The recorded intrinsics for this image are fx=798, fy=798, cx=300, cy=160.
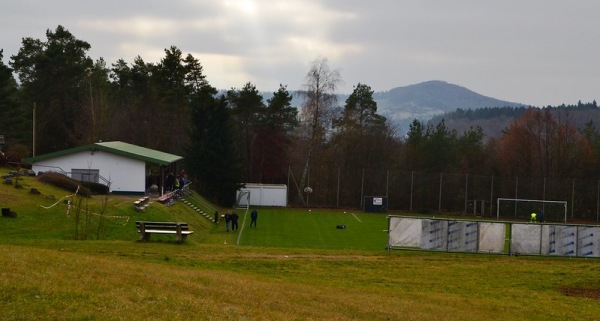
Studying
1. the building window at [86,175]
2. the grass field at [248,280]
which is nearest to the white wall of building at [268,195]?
the building window at [86,175]

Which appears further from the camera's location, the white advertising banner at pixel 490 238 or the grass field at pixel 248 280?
the white advertising banner at pixel 490 238

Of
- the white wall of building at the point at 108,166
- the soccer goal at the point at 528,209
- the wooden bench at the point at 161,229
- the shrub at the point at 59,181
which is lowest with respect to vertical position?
the soccer goal at the point at 528,209

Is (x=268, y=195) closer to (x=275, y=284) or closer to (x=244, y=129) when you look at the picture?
(x=244, y=129)

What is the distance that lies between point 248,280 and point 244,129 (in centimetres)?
7546

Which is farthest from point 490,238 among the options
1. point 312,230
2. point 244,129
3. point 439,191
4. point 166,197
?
point 244,129

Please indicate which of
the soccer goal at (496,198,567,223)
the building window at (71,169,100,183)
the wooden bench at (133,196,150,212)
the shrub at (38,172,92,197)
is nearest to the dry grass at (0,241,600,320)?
the wooden bench at (133,196,150,212)

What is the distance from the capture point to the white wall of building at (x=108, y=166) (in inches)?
2194

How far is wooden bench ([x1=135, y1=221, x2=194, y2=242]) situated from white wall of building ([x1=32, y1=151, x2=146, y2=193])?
23871 millimetres

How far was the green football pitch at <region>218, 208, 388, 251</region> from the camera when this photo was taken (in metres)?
43.7

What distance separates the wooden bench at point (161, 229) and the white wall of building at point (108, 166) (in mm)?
23871

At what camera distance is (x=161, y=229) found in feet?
106

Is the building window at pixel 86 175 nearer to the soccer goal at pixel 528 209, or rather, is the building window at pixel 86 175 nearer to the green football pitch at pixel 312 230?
the green football pitch at pixel 312 230

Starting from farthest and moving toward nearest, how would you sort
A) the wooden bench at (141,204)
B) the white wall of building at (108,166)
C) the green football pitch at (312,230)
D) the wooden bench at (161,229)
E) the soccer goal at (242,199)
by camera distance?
the soccer goal at (242,199), the white wall of building at (108,166), the wooden bench at (141,204), the green football pitch at (312,230), the wooden bench at (161,229)

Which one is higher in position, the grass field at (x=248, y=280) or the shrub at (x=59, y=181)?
the shrub at (x=59, y=181)
